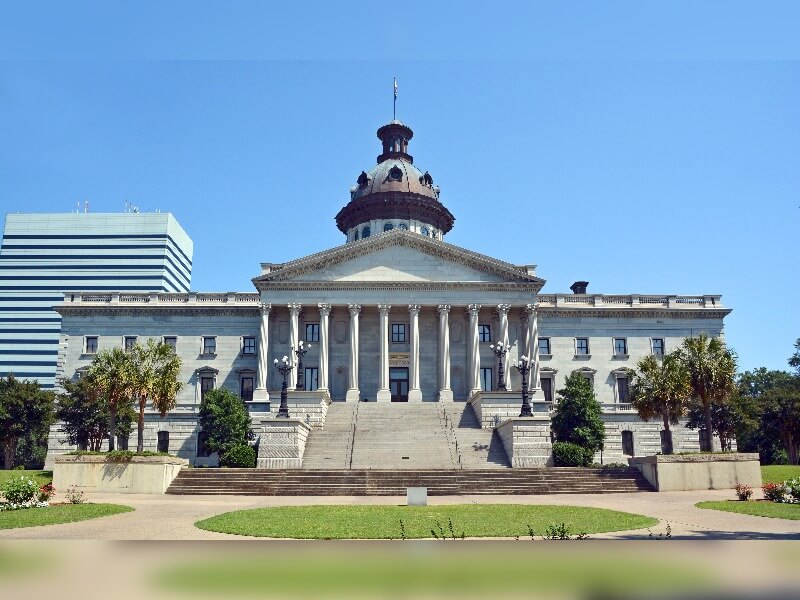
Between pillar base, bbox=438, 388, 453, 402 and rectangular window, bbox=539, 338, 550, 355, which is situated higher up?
rectangular window, bbox=539, 338, 550, 355

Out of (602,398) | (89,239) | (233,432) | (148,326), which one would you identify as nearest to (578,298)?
(602,398)

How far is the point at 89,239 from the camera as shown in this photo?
164m

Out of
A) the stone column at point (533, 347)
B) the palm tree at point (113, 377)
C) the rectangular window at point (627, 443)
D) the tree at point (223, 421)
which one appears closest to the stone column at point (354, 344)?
the tree at point (223, 421)

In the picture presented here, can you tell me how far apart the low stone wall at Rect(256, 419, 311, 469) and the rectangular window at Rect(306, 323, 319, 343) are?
70.6 ft

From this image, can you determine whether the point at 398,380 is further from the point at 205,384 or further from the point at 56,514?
the point at 56,514

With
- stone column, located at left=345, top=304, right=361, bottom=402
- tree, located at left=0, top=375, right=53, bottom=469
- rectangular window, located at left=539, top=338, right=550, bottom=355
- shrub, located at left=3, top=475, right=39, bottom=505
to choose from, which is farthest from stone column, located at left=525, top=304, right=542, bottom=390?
shrub, located at left=3, top=475, right=39, bottom=505

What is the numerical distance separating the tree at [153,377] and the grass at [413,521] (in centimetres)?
1670

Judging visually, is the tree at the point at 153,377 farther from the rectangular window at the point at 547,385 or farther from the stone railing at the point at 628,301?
the stone railing at the point at 628,301

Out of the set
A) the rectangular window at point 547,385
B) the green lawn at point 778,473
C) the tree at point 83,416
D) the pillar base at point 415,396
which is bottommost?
the green lawn at point 778,473

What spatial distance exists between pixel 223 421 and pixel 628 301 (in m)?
37.7

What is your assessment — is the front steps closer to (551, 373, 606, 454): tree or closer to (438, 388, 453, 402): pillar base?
(551, 373, 606, 454): tree

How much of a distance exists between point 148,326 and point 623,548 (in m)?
61.6

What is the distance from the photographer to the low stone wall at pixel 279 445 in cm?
3919

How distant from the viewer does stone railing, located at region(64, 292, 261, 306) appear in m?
64.6
